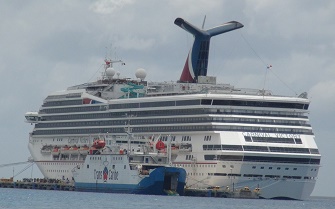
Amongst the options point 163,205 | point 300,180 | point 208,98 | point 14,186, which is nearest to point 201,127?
point 208,98

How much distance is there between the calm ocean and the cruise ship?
374cm

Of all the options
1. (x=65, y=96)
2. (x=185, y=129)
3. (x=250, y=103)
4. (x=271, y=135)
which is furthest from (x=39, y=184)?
(x=271, y=135)

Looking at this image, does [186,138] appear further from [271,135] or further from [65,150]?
[65,150]

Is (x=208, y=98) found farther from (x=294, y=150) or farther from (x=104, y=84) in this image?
(x=104, y=84)

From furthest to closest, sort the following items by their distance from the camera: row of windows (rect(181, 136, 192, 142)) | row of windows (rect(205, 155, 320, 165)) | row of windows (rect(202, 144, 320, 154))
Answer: row of windows (rect(181, 136, 192, 142)) < row of windows (rect(202, 144, 320, 154)) < row of windows (rect(205, 155, 320, 165))

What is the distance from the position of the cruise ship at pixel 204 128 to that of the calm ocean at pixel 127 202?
12.3 ft

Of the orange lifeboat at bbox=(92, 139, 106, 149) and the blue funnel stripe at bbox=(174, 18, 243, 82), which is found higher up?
the blue funnel stripe at bbox=(174, 18, 243, 82)

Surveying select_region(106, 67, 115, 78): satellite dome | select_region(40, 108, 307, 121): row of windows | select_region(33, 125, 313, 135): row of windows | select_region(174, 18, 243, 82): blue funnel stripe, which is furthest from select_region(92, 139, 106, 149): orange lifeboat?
select_region(106, 67, 115, 78): satellite dome

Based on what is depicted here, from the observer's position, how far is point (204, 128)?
517 feet

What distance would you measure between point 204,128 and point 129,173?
10.8 meters

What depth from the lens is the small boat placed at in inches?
5979

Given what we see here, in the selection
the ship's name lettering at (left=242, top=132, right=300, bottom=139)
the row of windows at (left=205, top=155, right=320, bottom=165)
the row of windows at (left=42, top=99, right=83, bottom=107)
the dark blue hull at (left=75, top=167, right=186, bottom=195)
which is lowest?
the dark blue hull at (left=75, top=167, right=186, bottom=195)

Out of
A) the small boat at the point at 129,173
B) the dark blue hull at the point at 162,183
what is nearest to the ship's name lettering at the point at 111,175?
the small boat at the point at 129,173

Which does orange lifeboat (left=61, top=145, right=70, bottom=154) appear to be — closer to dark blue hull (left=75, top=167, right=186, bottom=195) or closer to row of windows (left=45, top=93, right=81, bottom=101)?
row of windows (left=45, top=93, right=81, bottom=101)
